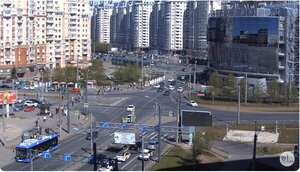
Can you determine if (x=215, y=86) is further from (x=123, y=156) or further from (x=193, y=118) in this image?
(x=123, y=156)

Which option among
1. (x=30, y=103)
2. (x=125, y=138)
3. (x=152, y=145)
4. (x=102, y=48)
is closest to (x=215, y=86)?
(x=30, y=103)

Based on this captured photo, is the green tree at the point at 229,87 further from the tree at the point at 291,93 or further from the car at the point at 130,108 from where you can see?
the car at the point at 130,108

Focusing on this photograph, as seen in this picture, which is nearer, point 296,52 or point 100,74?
point 296,52

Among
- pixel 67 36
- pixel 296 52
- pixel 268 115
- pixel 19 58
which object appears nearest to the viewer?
pixel 268 115

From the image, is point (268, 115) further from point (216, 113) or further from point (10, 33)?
point (10, 33)

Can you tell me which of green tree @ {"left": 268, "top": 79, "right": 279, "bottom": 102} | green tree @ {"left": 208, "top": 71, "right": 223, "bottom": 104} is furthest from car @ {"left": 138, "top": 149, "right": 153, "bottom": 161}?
green tree @ {"left": 268, "top": 79, "right": 279, "bottom": 102}

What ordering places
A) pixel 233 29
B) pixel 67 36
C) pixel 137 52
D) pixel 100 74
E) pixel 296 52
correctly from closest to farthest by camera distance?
1. pixel 296 52
2. pixel 233 29
3. pixel 100 74
4. pixel 67 36
5. pixel 137 52

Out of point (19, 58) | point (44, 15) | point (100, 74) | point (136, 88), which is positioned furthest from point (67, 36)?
point (136, 88)
